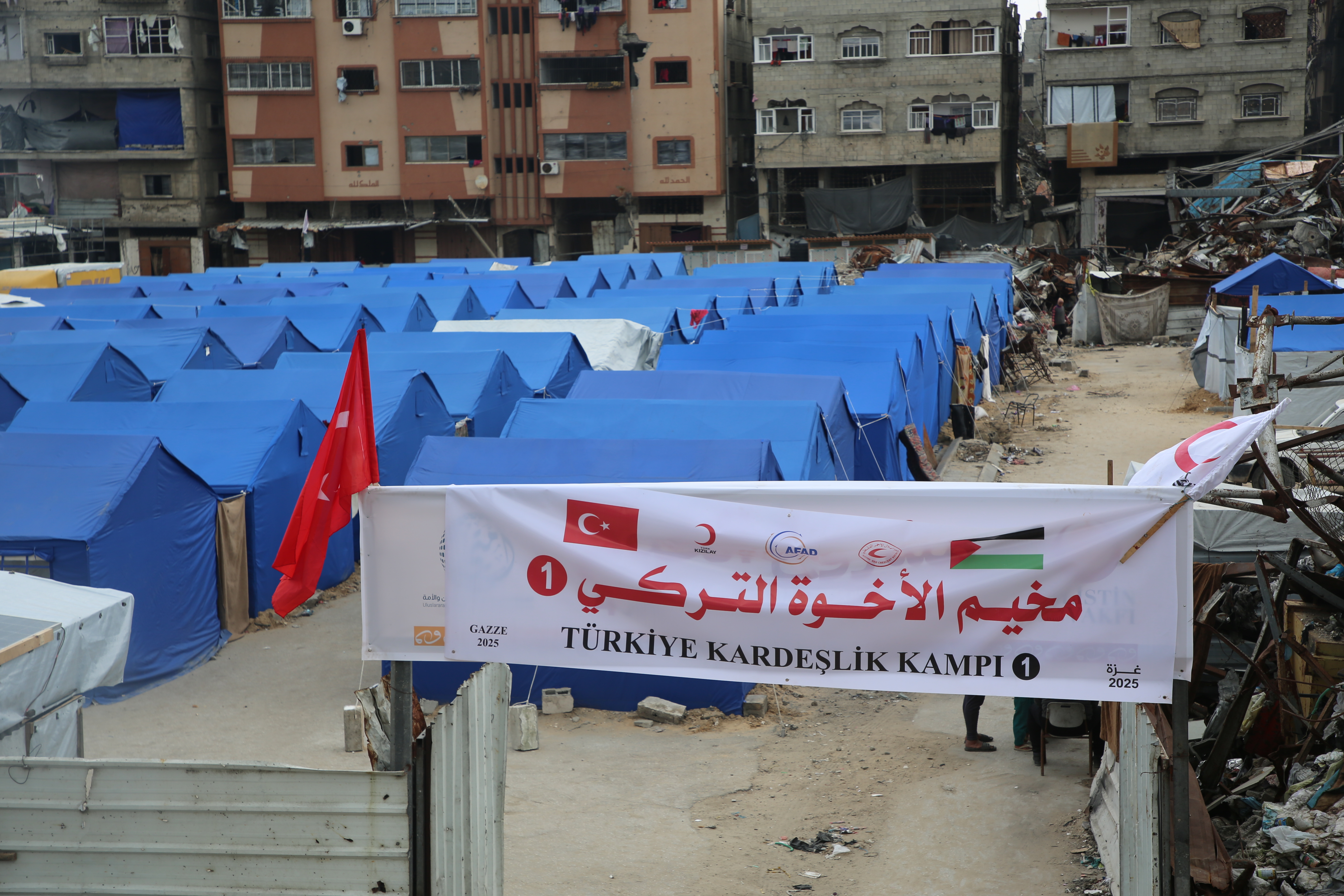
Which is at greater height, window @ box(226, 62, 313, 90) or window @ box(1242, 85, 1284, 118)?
window @ box(226, 62, 313, 90)

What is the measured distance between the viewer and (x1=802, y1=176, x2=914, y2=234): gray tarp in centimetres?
5200

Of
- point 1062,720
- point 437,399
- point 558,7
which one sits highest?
point 558,7

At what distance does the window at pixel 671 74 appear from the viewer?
53.0 meters

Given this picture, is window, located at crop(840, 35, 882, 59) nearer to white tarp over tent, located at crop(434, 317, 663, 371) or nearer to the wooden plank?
white tarp over tent, located at crop(434, 317, 663, 371)

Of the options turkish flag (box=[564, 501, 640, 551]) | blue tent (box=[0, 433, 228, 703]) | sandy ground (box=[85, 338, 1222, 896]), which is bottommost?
sandy ground (box=[85, 338, 1222, 896])

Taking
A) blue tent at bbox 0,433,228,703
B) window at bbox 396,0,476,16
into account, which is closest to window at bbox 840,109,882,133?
window at bbox 396,0,476,16

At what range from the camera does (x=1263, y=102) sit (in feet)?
157

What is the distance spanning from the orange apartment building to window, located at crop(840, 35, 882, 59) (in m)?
5.19

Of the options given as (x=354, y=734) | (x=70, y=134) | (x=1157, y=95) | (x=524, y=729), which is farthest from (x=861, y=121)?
(x=354, y=734)

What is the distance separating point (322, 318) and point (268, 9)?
34396mm

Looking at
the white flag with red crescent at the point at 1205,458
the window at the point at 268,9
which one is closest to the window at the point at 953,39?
the window at the point at 268,9

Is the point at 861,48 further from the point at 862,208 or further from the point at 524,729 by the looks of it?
the point at 524,729

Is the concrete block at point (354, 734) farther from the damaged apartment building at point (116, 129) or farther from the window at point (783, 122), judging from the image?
the damaged apartment building at point (116, 129)

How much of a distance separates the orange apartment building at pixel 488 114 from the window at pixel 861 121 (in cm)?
523
